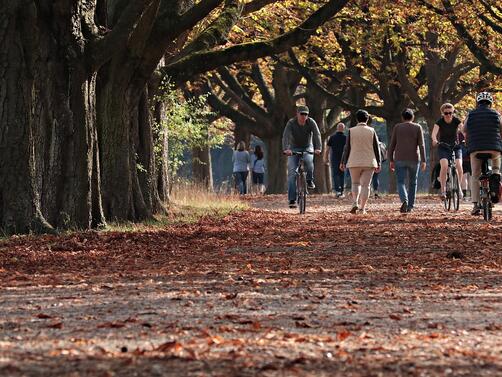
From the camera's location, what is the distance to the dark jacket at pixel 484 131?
2000 cm

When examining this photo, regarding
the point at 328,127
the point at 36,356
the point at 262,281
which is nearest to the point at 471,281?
the point at 262,281

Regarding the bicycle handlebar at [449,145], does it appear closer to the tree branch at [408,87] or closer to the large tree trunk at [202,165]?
the tree branch at [408,87]

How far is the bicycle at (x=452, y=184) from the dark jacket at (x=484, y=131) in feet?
13.5

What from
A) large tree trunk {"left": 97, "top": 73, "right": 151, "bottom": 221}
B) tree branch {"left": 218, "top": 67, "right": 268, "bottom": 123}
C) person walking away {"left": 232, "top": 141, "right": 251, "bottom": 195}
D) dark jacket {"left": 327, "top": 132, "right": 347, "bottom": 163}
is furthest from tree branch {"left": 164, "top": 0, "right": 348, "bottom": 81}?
tree branch {"left": 218, "top": 67, "right": 268, "bottom": 123}

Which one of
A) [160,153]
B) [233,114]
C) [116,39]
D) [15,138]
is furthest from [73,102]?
[233,114]

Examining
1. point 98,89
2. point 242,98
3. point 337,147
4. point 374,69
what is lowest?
point 337,147

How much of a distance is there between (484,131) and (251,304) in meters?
11.4

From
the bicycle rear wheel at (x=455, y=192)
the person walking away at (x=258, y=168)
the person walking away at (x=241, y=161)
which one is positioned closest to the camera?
the bicycle rear wheel at (x=455, y=192)

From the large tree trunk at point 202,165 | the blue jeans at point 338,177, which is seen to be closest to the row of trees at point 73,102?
the blue jeans at point 338,177

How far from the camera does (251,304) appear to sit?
9297 mm

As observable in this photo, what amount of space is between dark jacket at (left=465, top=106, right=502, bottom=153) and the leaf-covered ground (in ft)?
7.70

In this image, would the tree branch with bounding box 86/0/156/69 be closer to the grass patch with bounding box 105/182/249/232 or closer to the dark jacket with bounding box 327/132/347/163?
the grass patch with bounding box 105/182/249/232

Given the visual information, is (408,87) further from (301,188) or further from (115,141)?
(115,141)

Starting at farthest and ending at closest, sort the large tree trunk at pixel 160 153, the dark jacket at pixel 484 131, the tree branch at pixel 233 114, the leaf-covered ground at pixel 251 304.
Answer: the tree branch at pixel 233 114
the large tree trunk at pixel 160 153
the dark jacket at pixel 484 131
the leaf-covered ground at pixel 251 304
